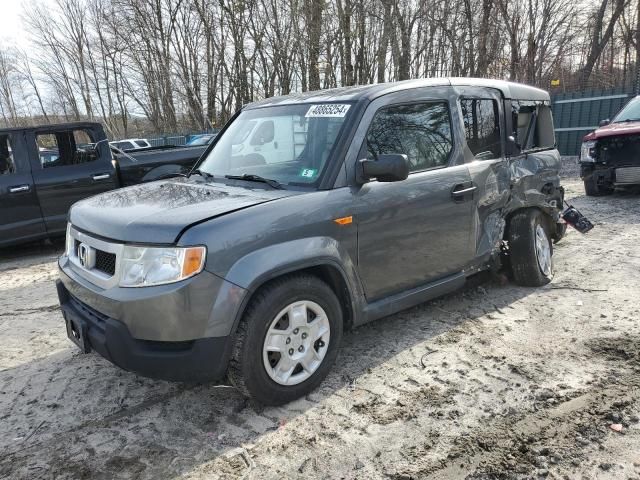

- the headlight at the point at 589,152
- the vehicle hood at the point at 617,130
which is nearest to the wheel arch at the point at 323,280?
the vehicle hood at the point at 617,130

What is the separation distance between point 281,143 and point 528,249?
261 cm

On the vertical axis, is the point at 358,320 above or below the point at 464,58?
below

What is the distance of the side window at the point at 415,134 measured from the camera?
3506 millimetres

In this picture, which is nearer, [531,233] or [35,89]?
[531,233]

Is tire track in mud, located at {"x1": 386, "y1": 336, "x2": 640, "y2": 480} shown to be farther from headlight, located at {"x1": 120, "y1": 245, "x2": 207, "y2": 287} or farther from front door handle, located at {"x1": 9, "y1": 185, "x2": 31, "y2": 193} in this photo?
front door handle, located at {"x1": 9, "y1": 185, "x2": 31, "y2": 193}

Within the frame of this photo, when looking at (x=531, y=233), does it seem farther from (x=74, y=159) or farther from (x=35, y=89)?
(x=35, y=89)

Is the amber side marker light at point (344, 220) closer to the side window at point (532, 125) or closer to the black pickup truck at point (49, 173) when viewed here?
the side window at point (532, 125)

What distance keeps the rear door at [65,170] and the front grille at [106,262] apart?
483cm

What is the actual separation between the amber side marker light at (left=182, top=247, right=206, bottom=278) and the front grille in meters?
0.49

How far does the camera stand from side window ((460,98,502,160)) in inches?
163

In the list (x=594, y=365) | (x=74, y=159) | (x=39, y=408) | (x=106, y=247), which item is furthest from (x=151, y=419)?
(x=74, y=159)

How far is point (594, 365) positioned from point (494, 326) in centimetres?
84

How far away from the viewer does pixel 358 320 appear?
3.38m

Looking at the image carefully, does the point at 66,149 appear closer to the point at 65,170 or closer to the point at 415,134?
the point at 65,170
